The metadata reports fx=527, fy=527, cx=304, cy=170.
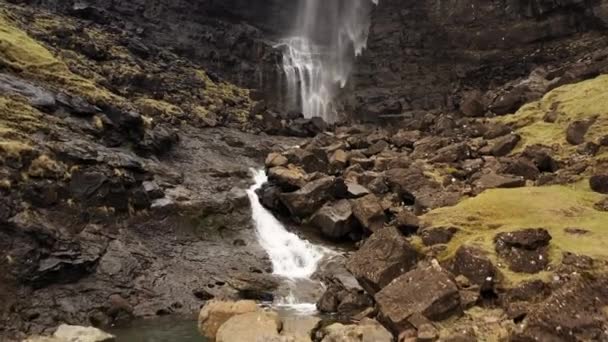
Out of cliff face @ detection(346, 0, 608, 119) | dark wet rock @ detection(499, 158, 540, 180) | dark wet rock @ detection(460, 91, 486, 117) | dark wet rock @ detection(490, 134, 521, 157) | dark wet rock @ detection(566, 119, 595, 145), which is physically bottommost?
dark wet rock @ detection(499, 158, 540, 180)

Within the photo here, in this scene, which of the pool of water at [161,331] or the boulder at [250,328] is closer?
the boulder at [250,328]

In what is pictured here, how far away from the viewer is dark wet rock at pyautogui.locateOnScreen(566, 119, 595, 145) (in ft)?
103

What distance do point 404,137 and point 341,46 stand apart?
30231 mm

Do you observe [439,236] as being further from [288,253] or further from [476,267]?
[288,253]

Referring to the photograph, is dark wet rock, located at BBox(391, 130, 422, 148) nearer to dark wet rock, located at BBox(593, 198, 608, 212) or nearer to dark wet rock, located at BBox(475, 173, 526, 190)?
dark wet rock, located at BBox(475, 173, 526, 190)

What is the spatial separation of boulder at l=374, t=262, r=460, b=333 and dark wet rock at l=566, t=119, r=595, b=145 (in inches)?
766

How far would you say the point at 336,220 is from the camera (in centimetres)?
2897

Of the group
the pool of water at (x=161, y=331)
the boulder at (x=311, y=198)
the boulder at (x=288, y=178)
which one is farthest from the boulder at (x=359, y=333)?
the boulder at (x=288, y=178)

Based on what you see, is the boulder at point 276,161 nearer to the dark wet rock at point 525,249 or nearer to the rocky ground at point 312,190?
the rocky ground at point 312,190

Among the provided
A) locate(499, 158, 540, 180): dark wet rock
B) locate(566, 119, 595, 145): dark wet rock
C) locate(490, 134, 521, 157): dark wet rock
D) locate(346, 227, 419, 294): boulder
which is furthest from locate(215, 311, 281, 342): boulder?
locate(566, 119, 595, 145): dark wet rock

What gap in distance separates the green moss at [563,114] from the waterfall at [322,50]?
24069 millimetres

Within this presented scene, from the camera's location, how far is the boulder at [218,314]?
706 inches

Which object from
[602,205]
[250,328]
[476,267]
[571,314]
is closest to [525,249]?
[476,267]

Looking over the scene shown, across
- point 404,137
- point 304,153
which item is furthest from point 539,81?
point 304,153
